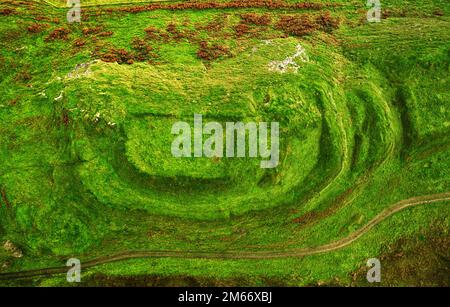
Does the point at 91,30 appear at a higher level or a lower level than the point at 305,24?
lower

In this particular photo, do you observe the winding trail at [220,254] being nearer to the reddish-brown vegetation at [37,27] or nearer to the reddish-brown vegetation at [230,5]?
the reddish-brown vegetation at [230,5]

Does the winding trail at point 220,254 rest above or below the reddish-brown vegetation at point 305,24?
below

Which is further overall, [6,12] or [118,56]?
[6,12]

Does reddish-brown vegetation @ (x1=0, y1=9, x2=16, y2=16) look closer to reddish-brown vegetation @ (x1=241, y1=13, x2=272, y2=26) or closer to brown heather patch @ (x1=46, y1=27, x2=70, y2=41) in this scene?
brown heather patch @ (x1=46, y1=27, x2=70, y2=41)

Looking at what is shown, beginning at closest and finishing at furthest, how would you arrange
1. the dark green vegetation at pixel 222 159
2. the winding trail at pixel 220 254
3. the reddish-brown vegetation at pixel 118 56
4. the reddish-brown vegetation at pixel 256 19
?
the dark green vegetation at pixel 222 159, the winding trail at pixel 220 254, the reddish-brown vegetation at pixel 118 56, the reddish-brown vegetation at pixel 256 19


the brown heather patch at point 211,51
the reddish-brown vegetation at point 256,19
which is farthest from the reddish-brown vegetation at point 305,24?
the brown heather patch at point 211,51

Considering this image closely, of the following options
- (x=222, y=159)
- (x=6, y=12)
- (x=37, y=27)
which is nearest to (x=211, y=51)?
(x=222, y=159)

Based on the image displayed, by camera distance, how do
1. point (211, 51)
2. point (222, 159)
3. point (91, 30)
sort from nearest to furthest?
1. point (222, 159)
2. point (211, 51)
3. point (91, 30)

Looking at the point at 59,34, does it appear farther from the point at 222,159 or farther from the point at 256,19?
the point at 222,159
